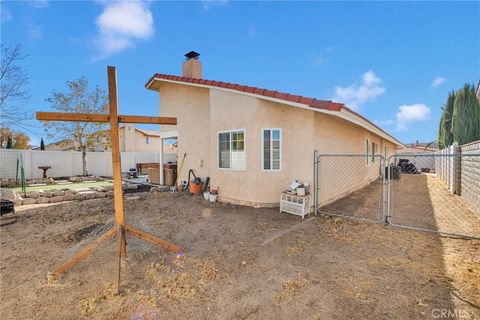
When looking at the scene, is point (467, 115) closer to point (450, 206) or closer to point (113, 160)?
point (450, 206)

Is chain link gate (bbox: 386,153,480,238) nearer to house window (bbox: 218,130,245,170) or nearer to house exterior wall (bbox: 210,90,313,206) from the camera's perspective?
house exterior wall (bbox: 210,90,313,206)

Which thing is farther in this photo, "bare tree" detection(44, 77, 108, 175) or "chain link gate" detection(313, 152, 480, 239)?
"bare tree" detection(44, 77, 108, 175)

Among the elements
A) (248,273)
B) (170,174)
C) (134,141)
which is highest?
(134,141)

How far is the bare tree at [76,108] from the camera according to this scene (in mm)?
18656

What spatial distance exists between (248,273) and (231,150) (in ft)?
15.4

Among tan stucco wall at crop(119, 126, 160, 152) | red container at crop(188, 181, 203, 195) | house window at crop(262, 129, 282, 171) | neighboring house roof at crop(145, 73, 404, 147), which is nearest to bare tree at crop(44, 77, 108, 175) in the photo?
tan stucco wall at crop(119, 126, 160, 152)

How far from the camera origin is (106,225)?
5336 millimetres

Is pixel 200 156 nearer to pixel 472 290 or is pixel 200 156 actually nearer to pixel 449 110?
pixel 472 290

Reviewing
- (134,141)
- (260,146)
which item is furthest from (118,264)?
(134,141)

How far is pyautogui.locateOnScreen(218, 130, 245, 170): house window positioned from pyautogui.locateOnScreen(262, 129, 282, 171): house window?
29.1 inches

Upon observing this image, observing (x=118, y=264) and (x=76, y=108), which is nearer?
(x=118, y=264)

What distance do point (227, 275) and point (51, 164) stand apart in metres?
19.2

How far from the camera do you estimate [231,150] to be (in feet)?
24.8

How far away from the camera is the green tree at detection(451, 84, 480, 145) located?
10.9 meters
